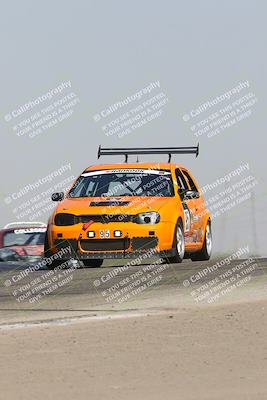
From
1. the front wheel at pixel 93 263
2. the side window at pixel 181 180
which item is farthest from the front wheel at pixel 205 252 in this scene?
the front wheel at pixel 93 263

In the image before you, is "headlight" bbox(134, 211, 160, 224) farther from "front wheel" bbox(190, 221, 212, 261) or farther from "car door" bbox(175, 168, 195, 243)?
"front wheel" bbox(190, 221, 212, 261)

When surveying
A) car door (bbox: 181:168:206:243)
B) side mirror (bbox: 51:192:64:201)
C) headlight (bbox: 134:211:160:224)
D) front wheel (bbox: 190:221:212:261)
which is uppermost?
side mirror (bbox: 51:192:64:201)

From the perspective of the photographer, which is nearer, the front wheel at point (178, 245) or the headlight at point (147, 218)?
the headlight at point (147, 218)

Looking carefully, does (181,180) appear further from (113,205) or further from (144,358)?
(144,358)

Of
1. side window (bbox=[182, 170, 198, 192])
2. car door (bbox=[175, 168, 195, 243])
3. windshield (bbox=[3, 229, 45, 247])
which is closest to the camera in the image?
car door (bbox=[175, 168, 195, 243])

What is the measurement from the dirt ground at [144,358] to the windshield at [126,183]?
5.90 meters

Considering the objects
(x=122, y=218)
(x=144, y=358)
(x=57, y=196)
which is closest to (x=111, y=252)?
(x=122, y=218)

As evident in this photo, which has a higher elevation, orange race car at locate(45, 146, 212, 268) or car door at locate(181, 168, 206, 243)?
orange race car at locate(45, 146, 212, 268)

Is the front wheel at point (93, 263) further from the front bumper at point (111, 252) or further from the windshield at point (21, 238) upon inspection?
the windshield at point (21, 238)

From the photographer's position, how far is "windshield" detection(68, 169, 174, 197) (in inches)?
753

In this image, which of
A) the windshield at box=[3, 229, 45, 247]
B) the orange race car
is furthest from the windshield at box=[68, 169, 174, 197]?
the windshield at box=[3, 229, 45, 247]

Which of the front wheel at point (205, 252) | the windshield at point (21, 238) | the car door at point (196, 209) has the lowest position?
the front wheel at point (205, 252)

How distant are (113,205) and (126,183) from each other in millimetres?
1290

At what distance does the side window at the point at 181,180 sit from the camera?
2012 cm
